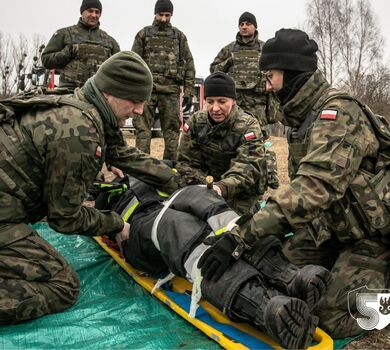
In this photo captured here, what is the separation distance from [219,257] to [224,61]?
17.5ft

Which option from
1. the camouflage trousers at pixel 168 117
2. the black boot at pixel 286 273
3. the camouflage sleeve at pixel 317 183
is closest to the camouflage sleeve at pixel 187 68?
the camouflage trousers at pixel 168 117

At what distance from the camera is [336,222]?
2855 mm

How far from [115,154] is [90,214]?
2.39ft

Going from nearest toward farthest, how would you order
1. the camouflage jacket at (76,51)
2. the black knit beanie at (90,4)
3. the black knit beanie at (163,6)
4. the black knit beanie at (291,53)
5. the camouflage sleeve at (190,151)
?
the black knit beanie at (291,53) → the camouflage sleeve at (190,151) → the black knit beanie at (90,4) → the camouflage jacket at (76,51) → the black knit beanie at (163,6)

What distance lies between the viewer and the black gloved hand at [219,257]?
248cm

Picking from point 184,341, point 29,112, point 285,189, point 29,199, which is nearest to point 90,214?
point 29,199

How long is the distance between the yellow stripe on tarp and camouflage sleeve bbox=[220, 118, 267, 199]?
1119 mm

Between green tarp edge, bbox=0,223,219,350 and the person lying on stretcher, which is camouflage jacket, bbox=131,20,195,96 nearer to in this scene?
the person lying on stretcher

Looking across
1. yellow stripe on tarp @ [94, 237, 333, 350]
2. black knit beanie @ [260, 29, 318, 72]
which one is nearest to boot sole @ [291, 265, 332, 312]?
yellow stripe on tarp @ [94, 237, 333, 350]

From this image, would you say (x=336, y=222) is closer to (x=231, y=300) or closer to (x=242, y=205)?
(x=231, y=300)

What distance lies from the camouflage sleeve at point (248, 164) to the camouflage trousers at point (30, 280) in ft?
5.42

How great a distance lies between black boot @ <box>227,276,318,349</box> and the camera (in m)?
2.20

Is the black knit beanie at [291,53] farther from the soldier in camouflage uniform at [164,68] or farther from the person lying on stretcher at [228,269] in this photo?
the soldier in camouflage uniform at [164,68]

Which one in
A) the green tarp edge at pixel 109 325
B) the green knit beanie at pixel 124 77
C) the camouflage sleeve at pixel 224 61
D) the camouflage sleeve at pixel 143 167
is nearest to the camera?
the green tarp edge at pixel 109 325
